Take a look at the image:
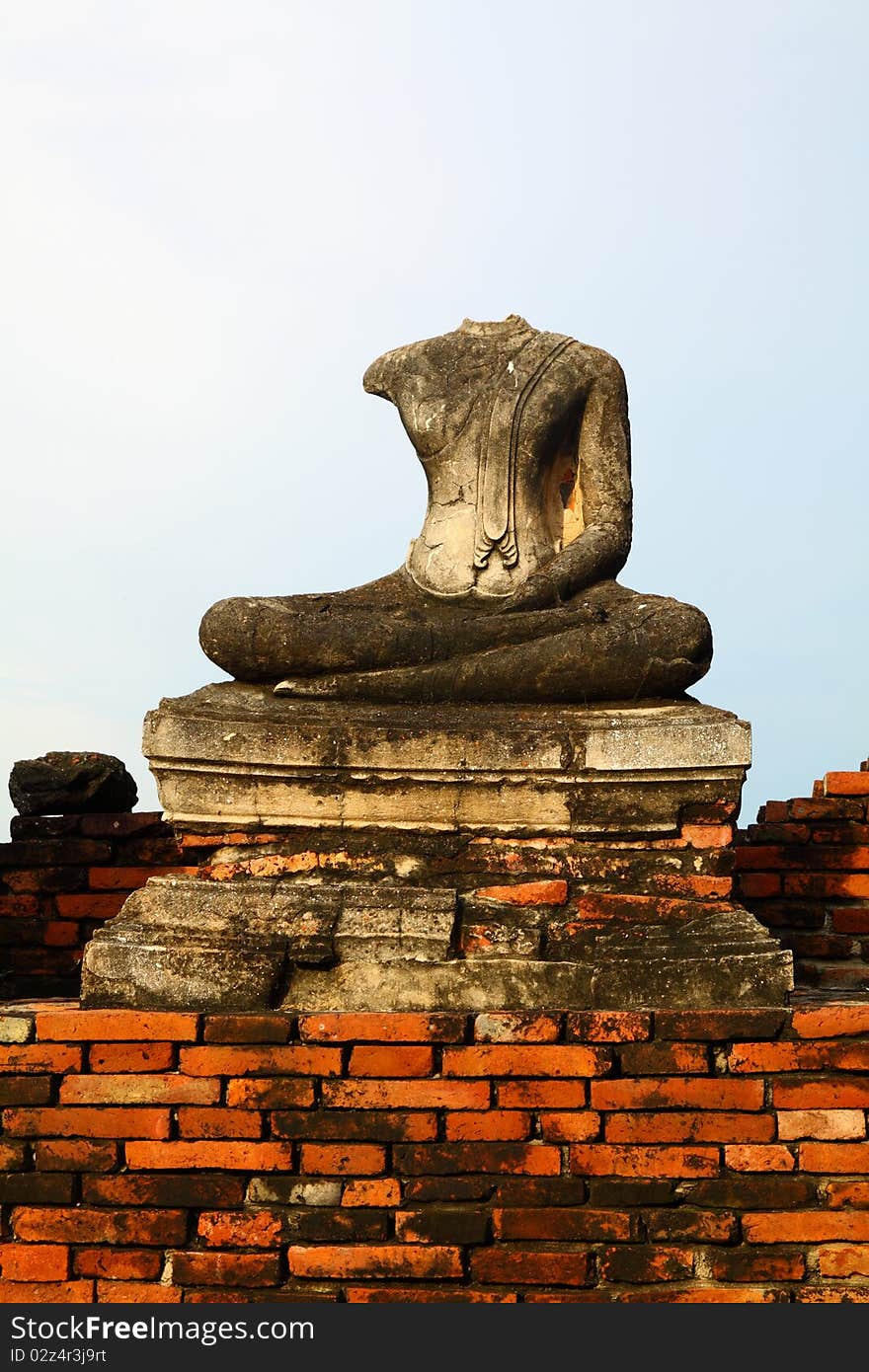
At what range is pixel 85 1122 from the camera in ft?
16.5

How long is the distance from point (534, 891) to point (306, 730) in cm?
88

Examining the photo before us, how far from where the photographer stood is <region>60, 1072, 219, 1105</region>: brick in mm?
4988

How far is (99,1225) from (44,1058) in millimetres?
502

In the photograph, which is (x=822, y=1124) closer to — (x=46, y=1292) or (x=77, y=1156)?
(x=77, y=1156)

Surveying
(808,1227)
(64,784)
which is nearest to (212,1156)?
(808,1227)

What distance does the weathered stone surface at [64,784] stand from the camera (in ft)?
23.8

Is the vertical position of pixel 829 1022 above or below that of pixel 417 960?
below

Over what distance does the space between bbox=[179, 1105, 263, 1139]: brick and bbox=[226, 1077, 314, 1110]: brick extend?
3 cm

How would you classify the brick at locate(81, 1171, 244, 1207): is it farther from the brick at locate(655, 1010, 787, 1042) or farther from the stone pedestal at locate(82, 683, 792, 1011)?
the brick at locate(655, 1010, 787, 1042)

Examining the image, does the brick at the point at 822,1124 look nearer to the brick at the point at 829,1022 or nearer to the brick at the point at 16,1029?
the brick at the point at 829,1022

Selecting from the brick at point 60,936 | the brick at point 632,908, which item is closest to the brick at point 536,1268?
the brick at point 632,908

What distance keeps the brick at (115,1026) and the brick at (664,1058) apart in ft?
4.12

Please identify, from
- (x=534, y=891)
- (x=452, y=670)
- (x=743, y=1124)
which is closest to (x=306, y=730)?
(x=452, y=670)

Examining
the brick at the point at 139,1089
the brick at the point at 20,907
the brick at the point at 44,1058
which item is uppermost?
the brick at the point at 20,907
